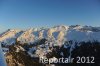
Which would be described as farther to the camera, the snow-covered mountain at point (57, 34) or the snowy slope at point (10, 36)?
the snowy slope at point (10, 36)

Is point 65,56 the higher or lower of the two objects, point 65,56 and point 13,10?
the lower

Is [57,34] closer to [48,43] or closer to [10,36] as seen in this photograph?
[48,43]

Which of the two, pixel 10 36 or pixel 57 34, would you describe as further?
pixel 10 36

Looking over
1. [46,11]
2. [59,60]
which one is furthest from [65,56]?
[46,11]

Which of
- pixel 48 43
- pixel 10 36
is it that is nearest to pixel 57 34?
pixel 48 43

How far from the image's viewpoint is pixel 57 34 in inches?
249

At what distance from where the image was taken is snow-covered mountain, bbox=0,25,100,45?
622 cm

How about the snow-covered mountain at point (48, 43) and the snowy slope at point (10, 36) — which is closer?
the snow-covered mountain at point (48, 43)

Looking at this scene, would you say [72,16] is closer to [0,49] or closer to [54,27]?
[54,27]

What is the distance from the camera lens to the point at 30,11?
20.8ft

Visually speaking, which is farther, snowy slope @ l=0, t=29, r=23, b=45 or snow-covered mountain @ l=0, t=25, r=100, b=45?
snowy slope @ l=0, t=29, r=23, b=45

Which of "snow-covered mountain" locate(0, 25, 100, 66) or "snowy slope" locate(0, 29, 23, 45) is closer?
"snow-covered mountain" locate(0, 25, 100, 66)

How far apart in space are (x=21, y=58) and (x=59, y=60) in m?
0.37

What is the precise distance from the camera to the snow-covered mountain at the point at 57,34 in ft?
20.4
